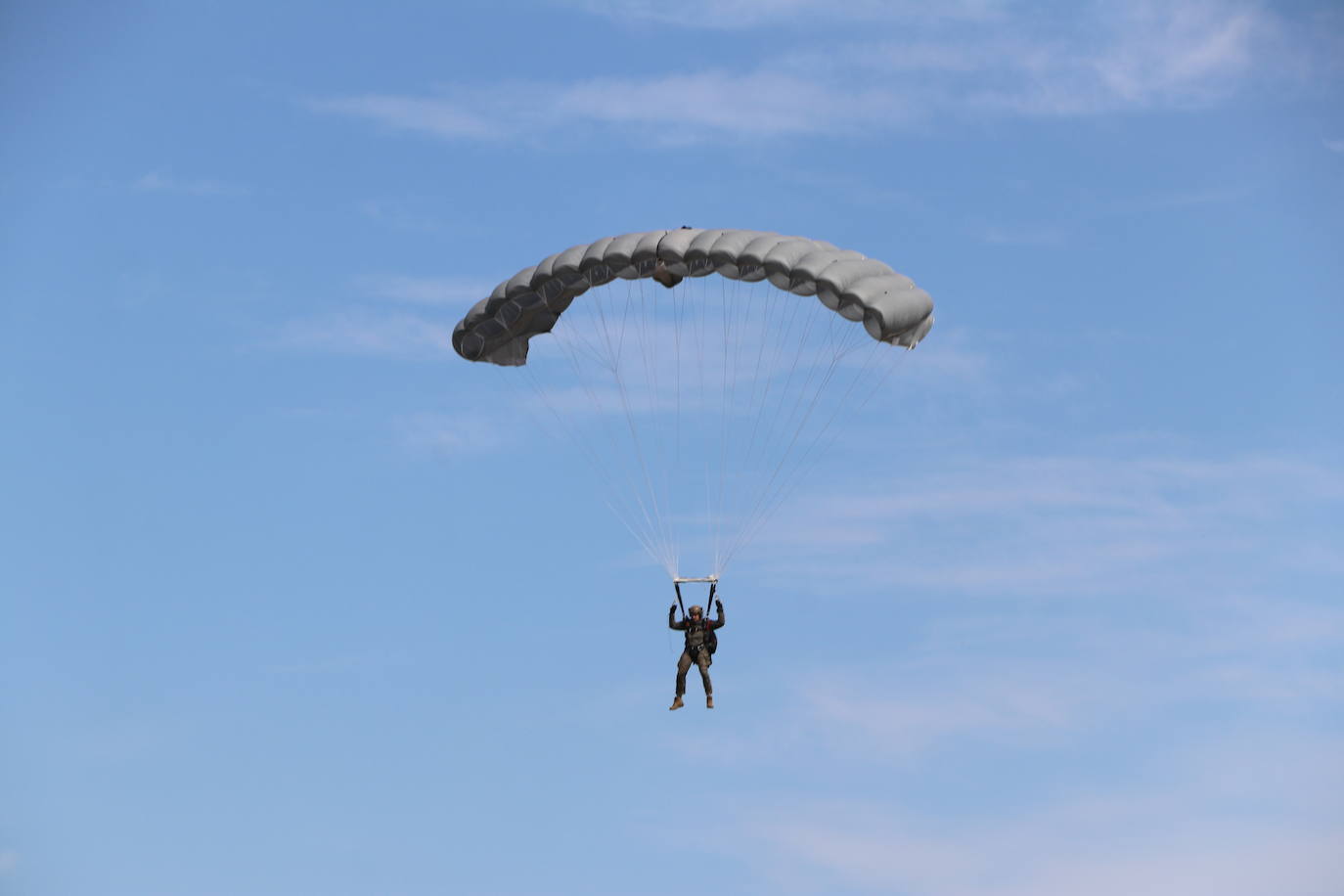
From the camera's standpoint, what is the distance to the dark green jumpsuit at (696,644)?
4034 centimetres

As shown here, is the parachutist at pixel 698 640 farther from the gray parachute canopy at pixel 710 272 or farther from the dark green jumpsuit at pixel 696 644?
the gray parachute canopy at pixel 710 272

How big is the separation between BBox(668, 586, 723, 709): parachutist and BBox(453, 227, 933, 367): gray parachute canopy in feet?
15.5

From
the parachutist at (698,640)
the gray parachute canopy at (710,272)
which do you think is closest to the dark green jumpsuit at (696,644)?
the parachutist at (698,640)

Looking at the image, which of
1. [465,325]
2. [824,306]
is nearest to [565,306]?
[465,325]

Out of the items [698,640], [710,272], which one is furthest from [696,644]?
[710,272]

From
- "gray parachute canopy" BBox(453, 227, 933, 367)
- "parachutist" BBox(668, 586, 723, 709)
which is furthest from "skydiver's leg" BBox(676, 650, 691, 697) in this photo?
"gray parachute canopy" BBox(453, 227, 933, 367)

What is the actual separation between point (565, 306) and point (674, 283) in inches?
87.3

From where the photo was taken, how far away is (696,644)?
4038 cm

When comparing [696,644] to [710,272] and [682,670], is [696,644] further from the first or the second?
[710,272]

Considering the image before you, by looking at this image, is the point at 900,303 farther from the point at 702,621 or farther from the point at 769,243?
the point at 702,621

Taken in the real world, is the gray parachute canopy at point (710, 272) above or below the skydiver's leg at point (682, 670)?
above

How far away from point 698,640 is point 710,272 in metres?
5.45

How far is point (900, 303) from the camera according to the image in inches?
1543

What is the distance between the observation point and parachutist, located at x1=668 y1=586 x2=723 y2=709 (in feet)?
132
